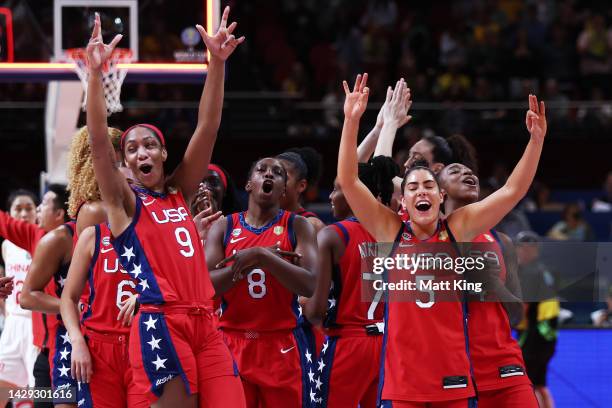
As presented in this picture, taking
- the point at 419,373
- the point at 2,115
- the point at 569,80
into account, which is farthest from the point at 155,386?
the point at 569,80

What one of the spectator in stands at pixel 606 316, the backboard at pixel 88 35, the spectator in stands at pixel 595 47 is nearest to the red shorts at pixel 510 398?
the backboard at pixel 88 35

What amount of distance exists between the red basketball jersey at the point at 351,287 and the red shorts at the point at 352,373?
0.10 m

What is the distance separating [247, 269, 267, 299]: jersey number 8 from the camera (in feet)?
19.1

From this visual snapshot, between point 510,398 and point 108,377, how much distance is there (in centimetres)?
214

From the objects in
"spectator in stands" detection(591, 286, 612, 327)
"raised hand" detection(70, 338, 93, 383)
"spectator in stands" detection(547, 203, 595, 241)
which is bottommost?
"spectator in stands" detection(591, 286, 612, 327)

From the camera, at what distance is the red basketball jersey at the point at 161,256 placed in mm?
4645

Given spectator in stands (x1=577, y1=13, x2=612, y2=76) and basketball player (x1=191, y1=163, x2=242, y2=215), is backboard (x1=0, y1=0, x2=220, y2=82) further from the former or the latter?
spectator in stands (x1=577, y1=13, x2=612, y2=76)

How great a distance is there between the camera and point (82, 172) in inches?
213

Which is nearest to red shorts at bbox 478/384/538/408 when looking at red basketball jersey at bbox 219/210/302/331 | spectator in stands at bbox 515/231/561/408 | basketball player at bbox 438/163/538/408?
basketball player at bbox 438/163/538/408

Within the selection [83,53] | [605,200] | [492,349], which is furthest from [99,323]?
[605,200]

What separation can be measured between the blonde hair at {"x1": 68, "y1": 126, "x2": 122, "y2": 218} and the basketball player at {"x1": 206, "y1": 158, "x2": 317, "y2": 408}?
2.78 feet

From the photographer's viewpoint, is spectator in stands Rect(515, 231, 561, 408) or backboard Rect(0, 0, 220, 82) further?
spectator in stands Rect(515, 231, 561, 408)

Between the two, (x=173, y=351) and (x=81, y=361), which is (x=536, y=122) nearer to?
(x=173, y=351)

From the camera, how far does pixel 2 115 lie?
14141 mm
